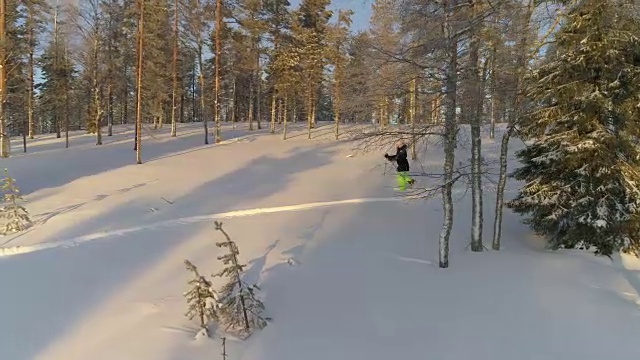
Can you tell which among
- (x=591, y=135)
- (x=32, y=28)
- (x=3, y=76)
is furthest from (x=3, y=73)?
(x=591, y=135)

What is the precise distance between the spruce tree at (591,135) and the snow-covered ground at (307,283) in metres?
0.74

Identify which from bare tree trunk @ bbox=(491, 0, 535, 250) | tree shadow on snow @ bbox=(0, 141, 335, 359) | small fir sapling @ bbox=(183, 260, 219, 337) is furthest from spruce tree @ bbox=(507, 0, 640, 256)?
tree shadow on snow @ bbox=(0, 141, 335, 359)

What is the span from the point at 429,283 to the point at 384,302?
47.4 inches

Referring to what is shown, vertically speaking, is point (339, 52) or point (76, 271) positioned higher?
point (339, 52)

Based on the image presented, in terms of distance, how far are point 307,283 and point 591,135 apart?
22.0 feet

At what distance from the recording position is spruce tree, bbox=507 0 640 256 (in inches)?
370

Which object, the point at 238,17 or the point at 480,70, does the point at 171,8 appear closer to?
the point at 238,17

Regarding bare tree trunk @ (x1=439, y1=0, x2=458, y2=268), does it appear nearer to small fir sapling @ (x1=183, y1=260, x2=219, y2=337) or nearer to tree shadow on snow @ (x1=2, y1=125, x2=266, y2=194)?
small fir sapling @ (x1=183, y1=260, x2=219, y2=337)

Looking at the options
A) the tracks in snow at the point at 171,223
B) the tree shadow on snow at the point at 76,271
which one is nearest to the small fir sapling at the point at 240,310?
the tree shadow on snow at the point at 76,271

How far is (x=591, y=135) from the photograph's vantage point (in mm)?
9492

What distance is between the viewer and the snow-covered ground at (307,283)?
5.98 meters

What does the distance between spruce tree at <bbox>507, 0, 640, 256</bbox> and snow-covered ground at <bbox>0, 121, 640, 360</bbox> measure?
0.74 metres

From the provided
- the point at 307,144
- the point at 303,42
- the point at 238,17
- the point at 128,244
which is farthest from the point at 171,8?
the point at 128,244

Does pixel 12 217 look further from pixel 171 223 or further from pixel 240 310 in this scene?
pixel 240 310
